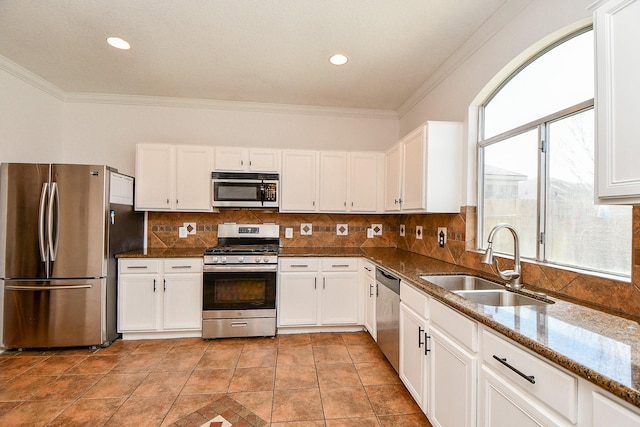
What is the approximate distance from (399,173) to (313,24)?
5.26 ft

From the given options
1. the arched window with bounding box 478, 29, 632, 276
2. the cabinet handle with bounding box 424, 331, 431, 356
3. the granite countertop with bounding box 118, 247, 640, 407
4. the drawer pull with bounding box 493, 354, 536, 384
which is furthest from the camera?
the cabinet handle with bounding box 424, 331, 431, 356

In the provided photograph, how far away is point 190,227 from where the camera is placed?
3645mm

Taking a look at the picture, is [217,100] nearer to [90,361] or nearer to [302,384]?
[90,361]

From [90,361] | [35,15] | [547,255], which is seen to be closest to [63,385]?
[90,361]

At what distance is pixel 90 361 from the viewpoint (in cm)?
260

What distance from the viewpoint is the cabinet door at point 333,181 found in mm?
3537

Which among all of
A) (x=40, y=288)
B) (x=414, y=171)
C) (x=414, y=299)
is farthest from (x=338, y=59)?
(x=40, y=288)

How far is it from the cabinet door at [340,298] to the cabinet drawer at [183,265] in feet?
4.49

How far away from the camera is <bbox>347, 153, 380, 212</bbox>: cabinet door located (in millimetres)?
3580

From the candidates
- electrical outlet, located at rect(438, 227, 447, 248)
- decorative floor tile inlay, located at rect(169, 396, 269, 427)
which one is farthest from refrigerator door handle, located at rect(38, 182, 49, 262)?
electrical outlet, located at rect(438, 227, 447, 248)

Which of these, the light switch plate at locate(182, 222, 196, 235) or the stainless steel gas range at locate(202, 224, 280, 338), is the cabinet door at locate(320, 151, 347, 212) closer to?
the stainless steel gas range at locate(202, 224, 280, 338)

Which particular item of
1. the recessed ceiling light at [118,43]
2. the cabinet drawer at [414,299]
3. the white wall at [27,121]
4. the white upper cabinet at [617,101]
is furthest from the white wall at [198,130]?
the white upper cabinet at [617,101]

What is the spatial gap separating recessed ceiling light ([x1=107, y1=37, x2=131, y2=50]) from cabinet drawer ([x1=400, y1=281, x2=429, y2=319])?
9.86ft

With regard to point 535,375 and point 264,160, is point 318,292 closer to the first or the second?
point 264,160
